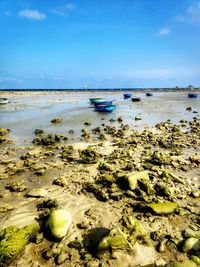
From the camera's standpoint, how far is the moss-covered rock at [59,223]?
263 inches

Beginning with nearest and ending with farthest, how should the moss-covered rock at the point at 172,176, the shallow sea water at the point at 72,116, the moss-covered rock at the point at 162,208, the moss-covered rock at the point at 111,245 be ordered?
the moss-covered rock at the point at 111,245 < the moss-covered rock at the point at 162,208 < the moss-covered rock at the point at 172,176 < the shallow sea water at the point at 72,116

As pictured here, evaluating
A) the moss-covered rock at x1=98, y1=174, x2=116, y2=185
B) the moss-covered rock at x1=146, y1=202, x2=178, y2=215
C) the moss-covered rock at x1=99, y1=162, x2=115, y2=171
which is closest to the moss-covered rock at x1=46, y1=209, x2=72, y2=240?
the moss-covered rock at x1=146, y1=202, x2=178, y2=215

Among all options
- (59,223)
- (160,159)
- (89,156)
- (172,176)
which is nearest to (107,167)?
(89,156)

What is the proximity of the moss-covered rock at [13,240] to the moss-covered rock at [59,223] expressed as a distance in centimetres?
42

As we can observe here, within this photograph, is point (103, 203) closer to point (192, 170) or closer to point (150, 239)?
point (150, 239)

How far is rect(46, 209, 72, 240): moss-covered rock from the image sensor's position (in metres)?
6.68

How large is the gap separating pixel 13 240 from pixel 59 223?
121 centimetres

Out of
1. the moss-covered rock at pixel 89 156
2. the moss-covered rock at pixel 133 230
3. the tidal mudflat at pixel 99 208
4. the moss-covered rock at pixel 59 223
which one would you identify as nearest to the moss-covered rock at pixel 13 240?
the tidal mudflat at pixel 99 208

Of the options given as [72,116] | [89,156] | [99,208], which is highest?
[89,156]

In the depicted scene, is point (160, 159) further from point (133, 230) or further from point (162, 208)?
point (133, 230)

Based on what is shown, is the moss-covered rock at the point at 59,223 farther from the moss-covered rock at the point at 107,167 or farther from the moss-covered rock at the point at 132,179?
the moss-covered rock at the point at 107,167

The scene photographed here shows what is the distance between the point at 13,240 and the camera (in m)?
6.24

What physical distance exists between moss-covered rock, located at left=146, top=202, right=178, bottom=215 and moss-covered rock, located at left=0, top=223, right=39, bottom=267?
133 inches

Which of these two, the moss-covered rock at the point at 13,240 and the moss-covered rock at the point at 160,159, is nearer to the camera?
the moss-covered rock at the point at 13,240
